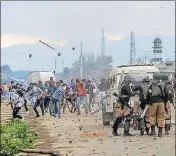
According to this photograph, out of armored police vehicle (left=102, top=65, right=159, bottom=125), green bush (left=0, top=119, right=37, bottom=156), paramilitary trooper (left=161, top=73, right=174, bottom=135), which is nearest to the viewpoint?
green bush (left=0, top=119, right=37, bottom=156)

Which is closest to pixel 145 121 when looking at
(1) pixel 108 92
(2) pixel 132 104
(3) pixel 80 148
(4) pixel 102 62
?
(2) pixel 132 104

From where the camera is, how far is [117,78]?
74.3 feet

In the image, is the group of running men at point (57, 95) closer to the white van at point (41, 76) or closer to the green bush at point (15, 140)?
the green bush at point (15, 140)

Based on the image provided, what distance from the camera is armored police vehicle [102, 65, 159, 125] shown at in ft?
71.6

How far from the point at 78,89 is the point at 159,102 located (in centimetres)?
1323

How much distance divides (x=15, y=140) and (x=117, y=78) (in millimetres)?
9053

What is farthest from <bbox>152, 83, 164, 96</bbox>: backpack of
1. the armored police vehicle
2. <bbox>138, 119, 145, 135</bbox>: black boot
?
the armored police vehicle

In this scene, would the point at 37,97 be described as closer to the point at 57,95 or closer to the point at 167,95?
the point at 57,95

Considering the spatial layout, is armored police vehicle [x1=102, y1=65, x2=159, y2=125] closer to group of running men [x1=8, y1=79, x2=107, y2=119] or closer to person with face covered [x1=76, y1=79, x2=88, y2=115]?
group of running men [x1=8, y1=79, x2=107, y2=119]

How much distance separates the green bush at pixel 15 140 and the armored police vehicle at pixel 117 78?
17.7ft

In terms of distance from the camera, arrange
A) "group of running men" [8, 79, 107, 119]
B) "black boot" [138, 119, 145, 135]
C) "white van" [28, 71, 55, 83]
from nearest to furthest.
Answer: "black boot" [138, 119, 145, 135] → "group of running men" [8, 79, 107, 119] → "white van" [28, 71, 55, 83]

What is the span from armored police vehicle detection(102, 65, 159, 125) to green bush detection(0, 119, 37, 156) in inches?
212

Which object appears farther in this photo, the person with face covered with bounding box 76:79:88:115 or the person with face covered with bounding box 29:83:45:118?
the person with face covered with bounding box 76:79:88:115

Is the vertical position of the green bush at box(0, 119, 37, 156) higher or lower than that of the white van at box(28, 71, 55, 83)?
lower
